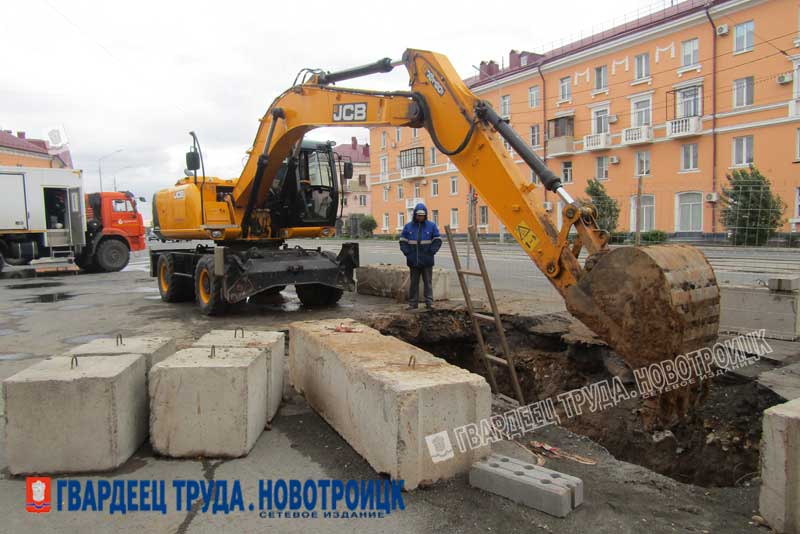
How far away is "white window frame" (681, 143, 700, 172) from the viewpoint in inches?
1160

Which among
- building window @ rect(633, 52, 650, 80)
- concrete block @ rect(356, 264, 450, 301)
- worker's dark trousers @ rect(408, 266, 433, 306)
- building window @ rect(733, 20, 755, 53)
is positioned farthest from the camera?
building window @ rect(633, 52, 650, 80)

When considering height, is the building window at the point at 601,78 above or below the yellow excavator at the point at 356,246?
above

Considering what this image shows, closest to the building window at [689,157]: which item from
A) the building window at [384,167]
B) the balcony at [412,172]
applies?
the balcony at [412,172]

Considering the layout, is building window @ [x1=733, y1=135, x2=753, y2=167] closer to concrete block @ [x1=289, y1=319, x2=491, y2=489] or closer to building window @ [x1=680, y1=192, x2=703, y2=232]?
building window @ [x1=680, y1=192, x2=703, y2=232]

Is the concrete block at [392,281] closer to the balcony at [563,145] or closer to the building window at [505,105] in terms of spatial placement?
the balcony at [563,145]

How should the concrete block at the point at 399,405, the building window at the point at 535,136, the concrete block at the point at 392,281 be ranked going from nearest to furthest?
the concrete block at the point at 399,405
the concrete block at the point at 392,281
the building window at the point at 535,136

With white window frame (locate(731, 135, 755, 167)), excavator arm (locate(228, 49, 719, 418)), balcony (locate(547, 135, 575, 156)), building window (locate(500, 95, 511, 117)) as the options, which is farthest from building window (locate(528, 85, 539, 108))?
excavator arm (locate(228, 49, 719, 418))

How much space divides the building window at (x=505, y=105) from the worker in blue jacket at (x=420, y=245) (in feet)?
107

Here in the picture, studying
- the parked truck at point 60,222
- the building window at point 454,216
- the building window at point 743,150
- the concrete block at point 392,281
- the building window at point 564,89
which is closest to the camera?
the concrete block at point 392,281

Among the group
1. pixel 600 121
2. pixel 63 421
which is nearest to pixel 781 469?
pixel 63 421

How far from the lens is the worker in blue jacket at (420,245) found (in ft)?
29.6

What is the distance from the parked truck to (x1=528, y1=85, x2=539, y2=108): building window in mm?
26350

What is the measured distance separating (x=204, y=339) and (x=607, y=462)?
3.18 m

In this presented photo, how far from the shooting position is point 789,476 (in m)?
2.89
